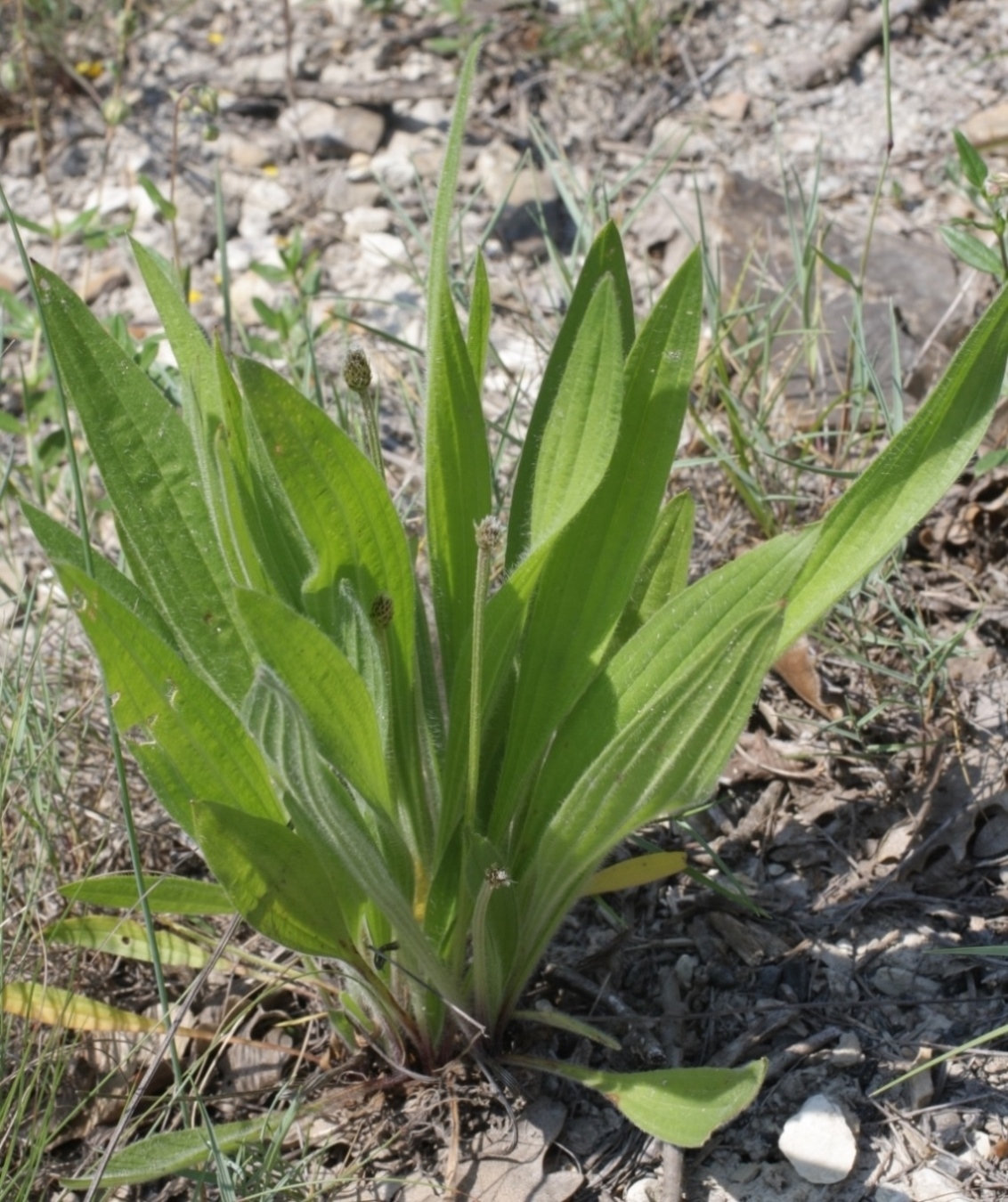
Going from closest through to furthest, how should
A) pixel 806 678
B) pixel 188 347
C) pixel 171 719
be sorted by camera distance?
pixel 171 719, pixel 188 347, pixel 806 678

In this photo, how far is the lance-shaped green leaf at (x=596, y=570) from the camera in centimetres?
137

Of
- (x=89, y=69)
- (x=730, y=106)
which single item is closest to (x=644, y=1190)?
(x=730, y=106)

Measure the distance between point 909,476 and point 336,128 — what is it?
2499 mm

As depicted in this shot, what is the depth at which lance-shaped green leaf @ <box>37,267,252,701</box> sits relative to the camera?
1.31 meters

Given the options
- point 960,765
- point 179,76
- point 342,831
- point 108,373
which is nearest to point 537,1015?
point 342,831

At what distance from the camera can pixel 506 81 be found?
3.37 m

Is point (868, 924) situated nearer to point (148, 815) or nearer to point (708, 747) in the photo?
point (708, 747)

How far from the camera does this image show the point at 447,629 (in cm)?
144

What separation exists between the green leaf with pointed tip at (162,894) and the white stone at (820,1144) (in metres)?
0.67

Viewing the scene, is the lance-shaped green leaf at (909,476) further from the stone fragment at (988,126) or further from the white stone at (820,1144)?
the stone fragment at (988,126)

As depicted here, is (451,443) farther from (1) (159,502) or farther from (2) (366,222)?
(2) (366,222)

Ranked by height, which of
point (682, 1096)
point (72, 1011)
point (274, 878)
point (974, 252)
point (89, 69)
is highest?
point (89, 69)

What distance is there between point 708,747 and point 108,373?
723mm

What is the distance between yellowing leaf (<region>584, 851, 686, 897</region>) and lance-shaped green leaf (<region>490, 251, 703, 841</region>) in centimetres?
20
